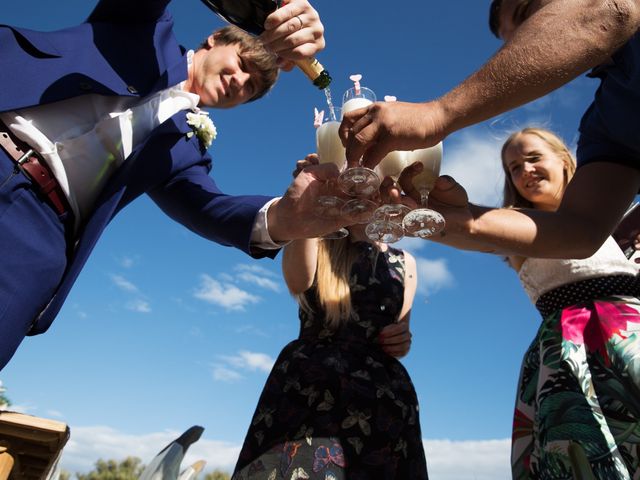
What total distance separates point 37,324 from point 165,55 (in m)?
1.11

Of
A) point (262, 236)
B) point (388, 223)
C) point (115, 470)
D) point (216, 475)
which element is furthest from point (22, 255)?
point (115, 470)

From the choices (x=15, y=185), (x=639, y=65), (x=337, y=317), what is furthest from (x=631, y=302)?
(x=15, y=185)

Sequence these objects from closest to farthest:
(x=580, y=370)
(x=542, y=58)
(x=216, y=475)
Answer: (x=542, y=58), (x=580, y=370), (x=216, y=475)

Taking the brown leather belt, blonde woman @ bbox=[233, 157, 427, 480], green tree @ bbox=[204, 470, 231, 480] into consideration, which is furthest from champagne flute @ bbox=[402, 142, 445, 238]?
green tree @ bbox=[204, 470, 231, 480]

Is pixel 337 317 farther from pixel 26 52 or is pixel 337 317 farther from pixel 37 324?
pixel 26 52

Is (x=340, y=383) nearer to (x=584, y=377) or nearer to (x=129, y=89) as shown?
(x=584, y=377)

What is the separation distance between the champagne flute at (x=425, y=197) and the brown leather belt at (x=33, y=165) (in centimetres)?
114

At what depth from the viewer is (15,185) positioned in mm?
1547

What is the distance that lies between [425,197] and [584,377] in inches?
35.4

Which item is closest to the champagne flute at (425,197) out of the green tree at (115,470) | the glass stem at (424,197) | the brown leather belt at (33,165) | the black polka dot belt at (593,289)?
the glass stem at (424,197)

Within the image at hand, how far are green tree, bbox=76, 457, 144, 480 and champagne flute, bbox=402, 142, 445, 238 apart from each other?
31726mm

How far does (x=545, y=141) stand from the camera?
2.87 metres

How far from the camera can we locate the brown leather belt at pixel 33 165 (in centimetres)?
157

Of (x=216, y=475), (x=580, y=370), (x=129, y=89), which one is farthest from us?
(x=216, y=475)
